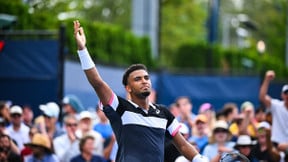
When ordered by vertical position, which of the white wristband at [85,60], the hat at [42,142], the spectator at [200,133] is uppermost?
the white wristband at [85,60]

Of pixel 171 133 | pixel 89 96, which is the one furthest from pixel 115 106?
pixel 89 96

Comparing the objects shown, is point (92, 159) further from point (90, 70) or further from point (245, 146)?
point (90, 70)

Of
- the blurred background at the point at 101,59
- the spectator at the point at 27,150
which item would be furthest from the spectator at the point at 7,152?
the blurred background at the point at 101,59

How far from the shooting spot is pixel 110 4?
71.6m

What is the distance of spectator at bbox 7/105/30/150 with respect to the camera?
16516 millimetres

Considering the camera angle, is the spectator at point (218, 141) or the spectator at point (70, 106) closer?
the spectator at point (218, 141)

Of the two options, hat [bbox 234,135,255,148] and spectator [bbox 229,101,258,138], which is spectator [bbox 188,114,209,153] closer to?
spectator [bbox 229,101,258,138]

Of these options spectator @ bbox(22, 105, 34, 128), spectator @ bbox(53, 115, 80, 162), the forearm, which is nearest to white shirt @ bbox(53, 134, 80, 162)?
spectator @ bbox(53, 115, 80, 162)

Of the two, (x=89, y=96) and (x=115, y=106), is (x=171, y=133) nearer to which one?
(x=115, y=106)

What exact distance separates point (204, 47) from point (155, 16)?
932cm

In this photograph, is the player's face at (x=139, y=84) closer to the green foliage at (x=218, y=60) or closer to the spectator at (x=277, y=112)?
the spectator at (x=277, y=112)

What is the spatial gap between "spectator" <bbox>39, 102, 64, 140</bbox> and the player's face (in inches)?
253

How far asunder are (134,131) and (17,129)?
7.05 m

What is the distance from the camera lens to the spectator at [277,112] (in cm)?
1570
